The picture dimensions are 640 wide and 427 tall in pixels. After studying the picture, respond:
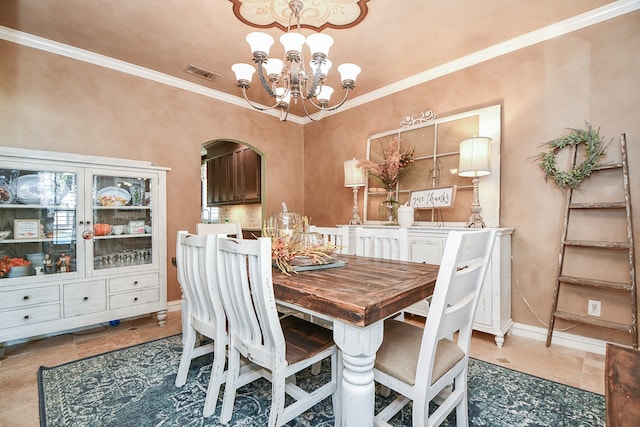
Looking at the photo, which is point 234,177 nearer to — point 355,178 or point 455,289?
point 355,178

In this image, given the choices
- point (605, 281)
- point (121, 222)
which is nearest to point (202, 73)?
point (121, 222)

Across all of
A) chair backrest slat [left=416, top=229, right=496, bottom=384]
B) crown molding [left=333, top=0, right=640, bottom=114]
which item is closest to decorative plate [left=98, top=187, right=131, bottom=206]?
chair backrest slat [left=416, top=229, right=496, bottom=384]

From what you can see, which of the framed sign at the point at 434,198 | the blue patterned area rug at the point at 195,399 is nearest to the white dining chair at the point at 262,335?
the blue patterned area rug at the point at 195,399

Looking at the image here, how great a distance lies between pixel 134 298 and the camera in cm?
267

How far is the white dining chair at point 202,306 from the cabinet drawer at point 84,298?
1265mm

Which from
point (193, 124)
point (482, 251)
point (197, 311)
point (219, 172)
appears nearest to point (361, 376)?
point (482, 251)

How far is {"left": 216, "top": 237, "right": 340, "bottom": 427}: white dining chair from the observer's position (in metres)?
1.13

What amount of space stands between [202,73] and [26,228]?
7.13ft

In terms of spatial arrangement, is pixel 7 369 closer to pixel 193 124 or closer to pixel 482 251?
pixel 193 124

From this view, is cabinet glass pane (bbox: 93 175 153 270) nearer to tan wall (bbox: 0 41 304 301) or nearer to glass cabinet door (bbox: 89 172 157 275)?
glass cabinet door (bbox: 89 172 157 275)

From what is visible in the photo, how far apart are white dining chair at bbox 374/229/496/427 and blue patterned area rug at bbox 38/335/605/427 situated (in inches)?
16.5

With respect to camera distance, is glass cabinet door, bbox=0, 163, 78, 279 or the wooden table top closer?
the wooden table top

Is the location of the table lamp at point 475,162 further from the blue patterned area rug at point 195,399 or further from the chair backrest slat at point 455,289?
the chair backrest slat at point 455,289

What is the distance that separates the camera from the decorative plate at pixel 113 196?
8.56 feet
